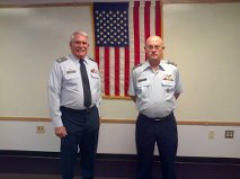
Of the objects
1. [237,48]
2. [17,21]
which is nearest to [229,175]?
[237,48]

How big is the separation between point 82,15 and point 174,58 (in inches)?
44.1

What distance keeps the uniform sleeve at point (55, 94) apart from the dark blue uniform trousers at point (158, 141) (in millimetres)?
755

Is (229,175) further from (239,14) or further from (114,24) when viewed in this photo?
(114,24)

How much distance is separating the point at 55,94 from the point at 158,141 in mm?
1024

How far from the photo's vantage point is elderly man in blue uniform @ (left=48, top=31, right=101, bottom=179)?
2.58 meters

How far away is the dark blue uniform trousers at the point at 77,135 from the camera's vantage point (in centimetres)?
264

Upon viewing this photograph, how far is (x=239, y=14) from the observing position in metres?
3.15

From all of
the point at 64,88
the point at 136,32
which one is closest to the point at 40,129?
the point at 64,88

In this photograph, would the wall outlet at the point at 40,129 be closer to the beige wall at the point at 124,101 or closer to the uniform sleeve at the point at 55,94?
the beige wall at the point at 124,101

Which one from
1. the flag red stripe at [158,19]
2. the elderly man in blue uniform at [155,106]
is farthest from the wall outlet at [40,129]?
the flag red stripe at [158,19]

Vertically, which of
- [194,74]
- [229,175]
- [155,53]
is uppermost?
[155,53]

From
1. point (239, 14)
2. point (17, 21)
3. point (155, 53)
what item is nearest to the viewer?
point (155, 53)

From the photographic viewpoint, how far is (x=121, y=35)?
3.29m

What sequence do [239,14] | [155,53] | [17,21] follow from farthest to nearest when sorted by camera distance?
[17,21] < [239,14] < [155,53]
